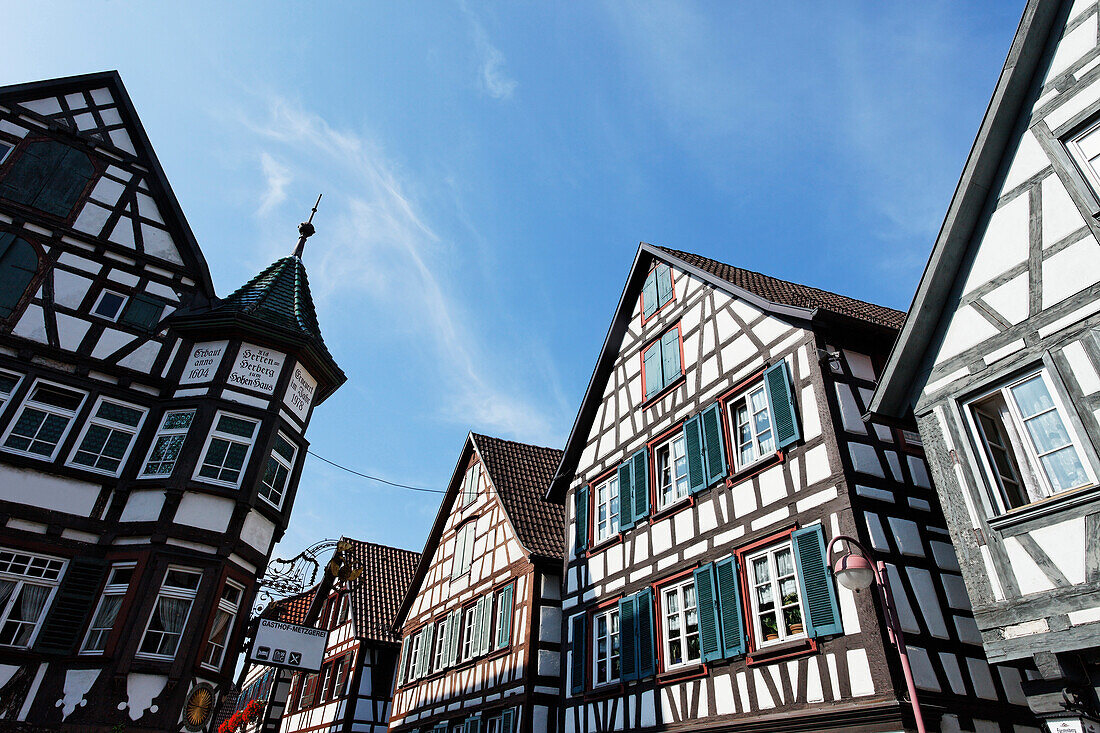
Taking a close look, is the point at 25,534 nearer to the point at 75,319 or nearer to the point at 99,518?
the point at 99,518

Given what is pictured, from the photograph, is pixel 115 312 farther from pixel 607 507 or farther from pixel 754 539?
pixel 754 539

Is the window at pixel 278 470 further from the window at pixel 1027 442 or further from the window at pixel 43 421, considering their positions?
the window at pixel 1027 442

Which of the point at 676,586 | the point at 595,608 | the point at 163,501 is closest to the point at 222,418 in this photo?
the point at 163,501

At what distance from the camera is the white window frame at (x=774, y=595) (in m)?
9.88

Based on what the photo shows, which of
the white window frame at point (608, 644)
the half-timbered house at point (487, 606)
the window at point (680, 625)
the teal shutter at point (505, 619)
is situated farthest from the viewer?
the teal shutter at point (505, 619)

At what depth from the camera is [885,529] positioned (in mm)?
9766

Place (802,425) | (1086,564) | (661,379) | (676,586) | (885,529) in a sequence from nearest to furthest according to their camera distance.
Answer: (1086,564) < (885,529) < (802,425) < (676,586) < (661,379)

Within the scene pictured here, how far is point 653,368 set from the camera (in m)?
15.5

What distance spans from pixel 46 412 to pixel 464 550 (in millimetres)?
11652

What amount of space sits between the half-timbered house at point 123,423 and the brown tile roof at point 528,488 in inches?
239

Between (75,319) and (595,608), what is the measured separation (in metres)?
12.1

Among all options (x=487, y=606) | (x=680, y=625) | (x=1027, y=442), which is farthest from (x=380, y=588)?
(x=1027, y=442)

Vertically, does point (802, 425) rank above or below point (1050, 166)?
below

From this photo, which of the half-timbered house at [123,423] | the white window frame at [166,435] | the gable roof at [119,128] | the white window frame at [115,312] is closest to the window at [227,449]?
the half-timbered house at [123,423]
